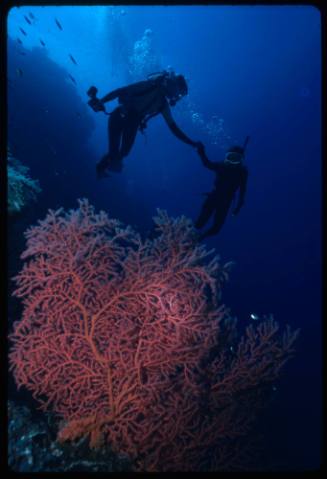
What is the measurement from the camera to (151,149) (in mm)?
41219

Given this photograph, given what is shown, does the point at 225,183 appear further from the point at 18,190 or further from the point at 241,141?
the point at 241,141

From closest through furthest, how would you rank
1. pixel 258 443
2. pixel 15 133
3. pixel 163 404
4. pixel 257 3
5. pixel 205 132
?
pixel 257 3, pixel 163 404, pixel 258 443, pixel 15 133, pixel 205 132

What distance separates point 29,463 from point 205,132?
52.1 metres

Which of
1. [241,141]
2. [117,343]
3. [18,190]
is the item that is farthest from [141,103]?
[241,141]

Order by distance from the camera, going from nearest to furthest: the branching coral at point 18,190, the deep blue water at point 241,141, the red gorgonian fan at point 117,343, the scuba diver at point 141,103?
the red gorgonian fan at point 117,343
the branching coral at point 18,190
the scuba diver at point 141,103
the deep blue water at point 241,141

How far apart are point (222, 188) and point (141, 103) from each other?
218 centimetres

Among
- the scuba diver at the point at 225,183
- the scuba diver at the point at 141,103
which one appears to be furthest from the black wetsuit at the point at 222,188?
the scuba diver at the point at 141,103

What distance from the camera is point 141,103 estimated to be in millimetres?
5336

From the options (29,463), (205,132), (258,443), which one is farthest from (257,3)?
(205,132)

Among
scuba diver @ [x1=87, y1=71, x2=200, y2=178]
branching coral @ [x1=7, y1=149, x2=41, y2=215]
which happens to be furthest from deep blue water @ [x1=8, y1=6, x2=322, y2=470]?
scuba diver @ [x1=87, y1=71, x2=200, y2=178]

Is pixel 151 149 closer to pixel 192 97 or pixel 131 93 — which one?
pixel 192 97

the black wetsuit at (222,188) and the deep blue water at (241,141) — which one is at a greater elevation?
the deep blue water at (241,141)

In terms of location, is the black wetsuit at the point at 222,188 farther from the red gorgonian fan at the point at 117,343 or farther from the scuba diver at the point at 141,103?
the red gorgonian fan at the point at 117,343

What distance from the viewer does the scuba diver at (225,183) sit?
5.87 metres
